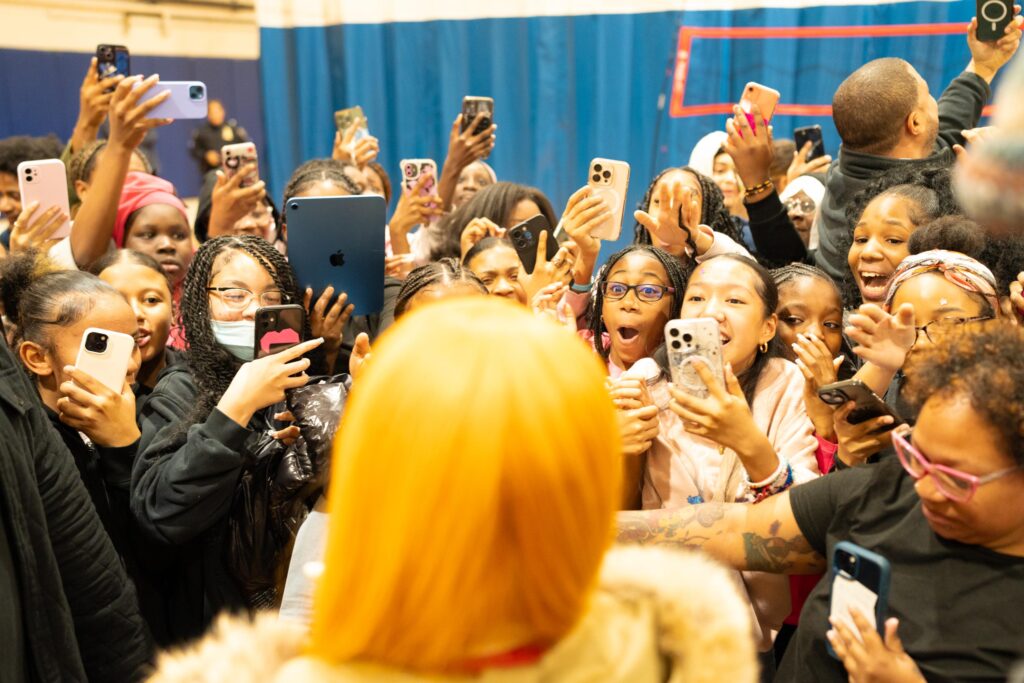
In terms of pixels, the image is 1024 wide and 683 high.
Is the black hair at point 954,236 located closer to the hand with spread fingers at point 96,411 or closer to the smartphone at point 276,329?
the smartphone at point 276,329

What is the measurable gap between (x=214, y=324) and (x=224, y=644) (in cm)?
150

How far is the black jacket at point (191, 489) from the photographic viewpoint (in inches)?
73.2

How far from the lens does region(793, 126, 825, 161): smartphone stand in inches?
172

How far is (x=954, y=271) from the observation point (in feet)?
6.68

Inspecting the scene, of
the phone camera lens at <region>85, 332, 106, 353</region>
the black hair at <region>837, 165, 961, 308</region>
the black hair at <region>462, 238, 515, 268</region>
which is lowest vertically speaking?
the phone camera lens at <region>85, 332, 106, 353</region>

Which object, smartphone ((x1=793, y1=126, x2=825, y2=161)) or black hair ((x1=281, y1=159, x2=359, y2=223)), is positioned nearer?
black hair ((x1=281, y1=159, x2=359, y2=223))

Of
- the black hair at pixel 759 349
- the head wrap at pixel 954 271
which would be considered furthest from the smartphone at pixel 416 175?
the head wrap at pixel 954 271

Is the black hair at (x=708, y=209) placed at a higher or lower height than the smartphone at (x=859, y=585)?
higher

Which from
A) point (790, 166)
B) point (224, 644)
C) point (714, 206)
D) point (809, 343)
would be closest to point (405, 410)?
point (224, 644)

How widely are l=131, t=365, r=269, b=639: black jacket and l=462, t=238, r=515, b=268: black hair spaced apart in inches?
39.6

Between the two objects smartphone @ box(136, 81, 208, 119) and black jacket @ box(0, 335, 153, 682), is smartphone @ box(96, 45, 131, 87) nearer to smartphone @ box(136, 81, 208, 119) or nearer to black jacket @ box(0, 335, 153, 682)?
smartphone @ box(136, 81, 208, 119)

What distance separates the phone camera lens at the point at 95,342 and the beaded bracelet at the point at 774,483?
4.42 ft

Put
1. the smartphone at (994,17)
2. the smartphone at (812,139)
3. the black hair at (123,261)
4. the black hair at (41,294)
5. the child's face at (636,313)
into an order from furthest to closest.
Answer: the smartphone at (812,139) < the smartphone at (994,17) < the black hair at (123,261) < the child's face at (636,313) < the black hair at (41,294)

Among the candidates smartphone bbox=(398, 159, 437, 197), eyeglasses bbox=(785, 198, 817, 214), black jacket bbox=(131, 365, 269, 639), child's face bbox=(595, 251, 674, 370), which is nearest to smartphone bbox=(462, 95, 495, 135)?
smartphone bbox=(398, 159, 437, 197)
